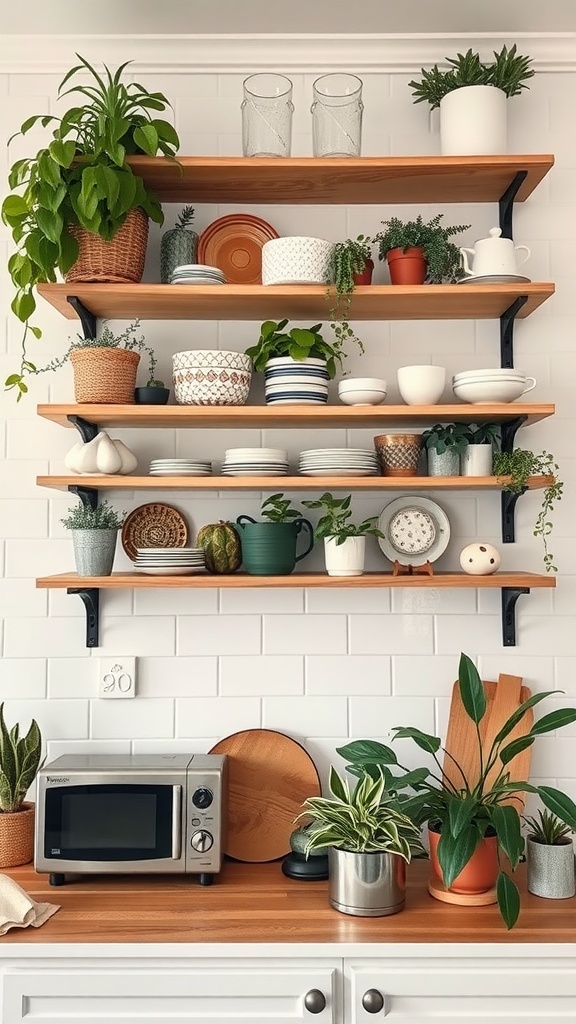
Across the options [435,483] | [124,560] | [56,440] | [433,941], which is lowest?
[433,941]

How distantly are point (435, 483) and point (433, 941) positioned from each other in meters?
0.94

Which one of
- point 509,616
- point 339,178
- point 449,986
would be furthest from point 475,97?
point 449,986

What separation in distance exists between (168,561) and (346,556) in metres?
0.40

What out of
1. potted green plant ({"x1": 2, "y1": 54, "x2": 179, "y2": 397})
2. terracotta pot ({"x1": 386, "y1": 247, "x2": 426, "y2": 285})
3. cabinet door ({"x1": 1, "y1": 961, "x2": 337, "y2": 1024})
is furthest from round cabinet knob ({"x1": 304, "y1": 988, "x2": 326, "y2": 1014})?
terracotta pot ({"x1": 386, "y1": 247, "x2": 426, "y2": 285})

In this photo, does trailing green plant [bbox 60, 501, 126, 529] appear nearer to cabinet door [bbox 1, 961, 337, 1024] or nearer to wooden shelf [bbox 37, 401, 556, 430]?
wooden shelf [bbox 37, 401, 556, 430]

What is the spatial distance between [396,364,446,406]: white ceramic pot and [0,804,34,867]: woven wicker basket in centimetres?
130

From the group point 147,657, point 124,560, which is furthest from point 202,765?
point 124,560

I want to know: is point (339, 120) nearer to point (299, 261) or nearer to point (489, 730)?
point (299, 261)

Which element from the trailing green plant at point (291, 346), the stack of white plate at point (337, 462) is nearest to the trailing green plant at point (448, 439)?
the stack of white plate at point (337, 462)

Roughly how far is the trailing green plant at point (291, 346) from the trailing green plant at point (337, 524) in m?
0.30

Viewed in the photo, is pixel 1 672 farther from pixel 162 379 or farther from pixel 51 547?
pixel 162 379

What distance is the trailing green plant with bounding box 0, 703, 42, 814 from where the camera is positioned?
6.74 ft

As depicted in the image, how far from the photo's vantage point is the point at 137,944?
1661 mm

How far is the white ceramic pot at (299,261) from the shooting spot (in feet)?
6.61
